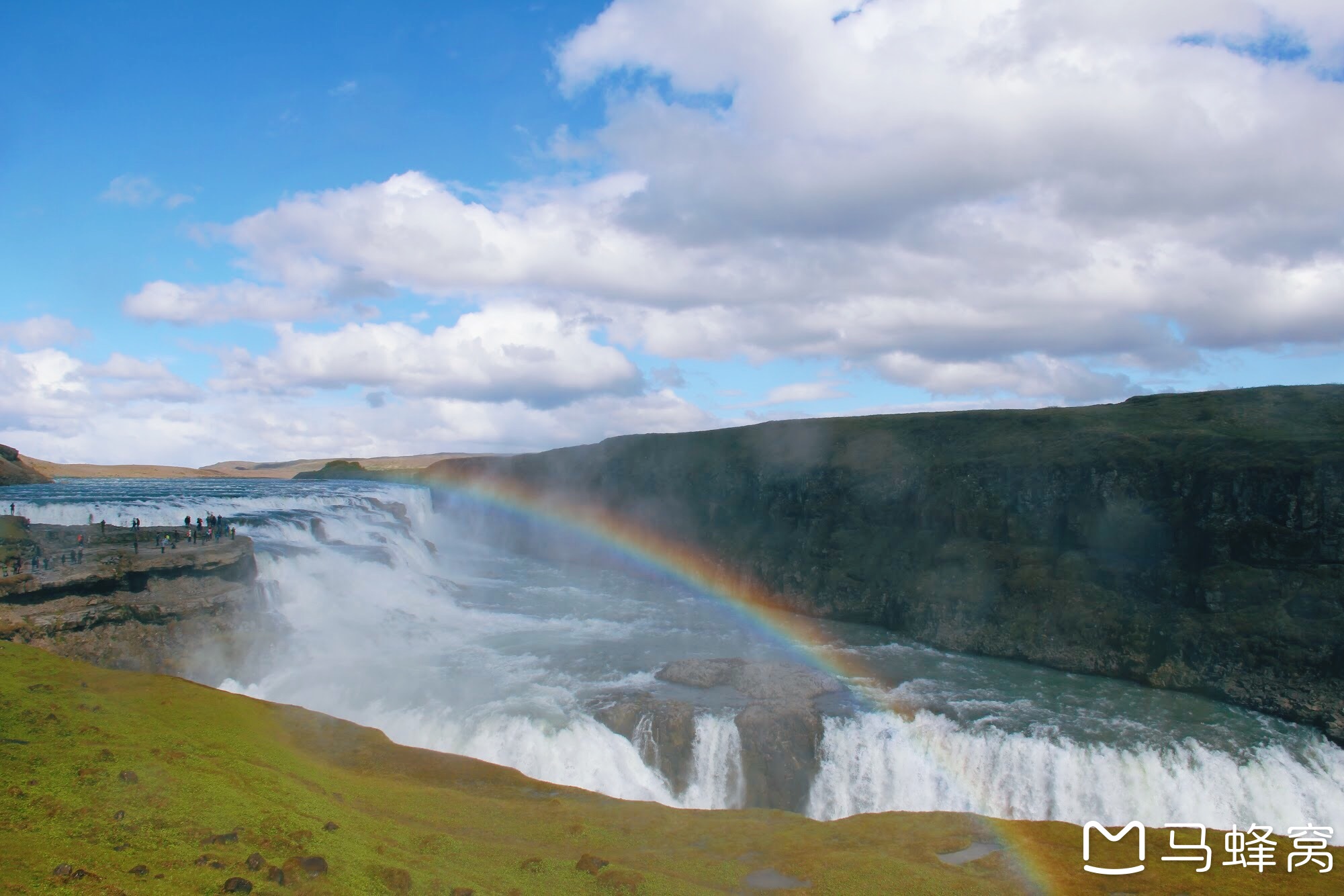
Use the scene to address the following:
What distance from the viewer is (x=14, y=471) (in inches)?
2965

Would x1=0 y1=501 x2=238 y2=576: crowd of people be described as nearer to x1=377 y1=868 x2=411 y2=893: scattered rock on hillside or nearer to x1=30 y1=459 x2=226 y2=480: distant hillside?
x1=377 y1=868 x2=411 y2=893: scattered rock on hillside

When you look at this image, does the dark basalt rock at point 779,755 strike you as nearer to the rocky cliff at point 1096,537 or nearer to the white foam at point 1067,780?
the white foam at point 1067,780

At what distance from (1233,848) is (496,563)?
5434cm

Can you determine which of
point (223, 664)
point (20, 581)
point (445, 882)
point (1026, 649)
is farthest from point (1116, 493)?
point (20, 581)

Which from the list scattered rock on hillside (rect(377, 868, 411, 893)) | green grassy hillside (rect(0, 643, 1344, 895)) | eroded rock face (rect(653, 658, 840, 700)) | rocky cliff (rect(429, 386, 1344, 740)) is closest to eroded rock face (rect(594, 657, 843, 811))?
eroded rock face (rect(653, 658, 840, 700))

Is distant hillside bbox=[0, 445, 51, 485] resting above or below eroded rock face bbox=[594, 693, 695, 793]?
above

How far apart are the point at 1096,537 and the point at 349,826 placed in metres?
33.8

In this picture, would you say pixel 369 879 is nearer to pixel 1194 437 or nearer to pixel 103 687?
pixel 103 687

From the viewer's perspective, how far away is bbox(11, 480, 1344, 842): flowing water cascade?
841 inches

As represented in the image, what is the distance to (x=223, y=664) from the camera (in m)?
25.6

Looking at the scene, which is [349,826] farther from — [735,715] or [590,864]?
[735,715]

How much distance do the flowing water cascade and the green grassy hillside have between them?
4890 millimetres

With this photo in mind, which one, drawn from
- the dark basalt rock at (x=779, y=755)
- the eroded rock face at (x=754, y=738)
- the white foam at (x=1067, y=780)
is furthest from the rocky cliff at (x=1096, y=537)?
the dark basalt rock at (x=779, y=755)

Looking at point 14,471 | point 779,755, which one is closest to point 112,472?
point 14,471
